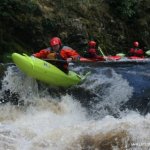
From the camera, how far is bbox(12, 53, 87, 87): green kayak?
8.90m

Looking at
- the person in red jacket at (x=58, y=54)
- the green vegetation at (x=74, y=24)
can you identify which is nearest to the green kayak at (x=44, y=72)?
the person in red jacket at (x=58, y=54)

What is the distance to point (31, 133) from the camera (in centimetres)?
710

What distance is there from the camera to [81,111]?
9.09 m

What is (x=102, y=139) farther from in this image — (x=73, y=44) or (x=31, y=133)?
(x=73, y=44)

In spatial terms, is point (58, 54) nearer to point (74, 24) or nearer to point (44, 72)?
point (44, 72)

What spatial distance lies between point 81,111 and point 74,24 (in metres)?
4.96

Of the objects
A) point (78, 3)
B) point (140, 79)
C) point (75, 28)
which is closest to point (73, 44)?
point (75, 28)

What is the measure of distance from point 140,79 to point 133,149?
3965mm

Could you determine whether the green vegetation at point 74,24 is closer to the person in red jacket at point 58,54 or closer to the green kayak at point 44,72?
the person in red jacket at point 58,54

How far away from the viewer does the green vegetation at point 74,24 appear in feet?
39.7

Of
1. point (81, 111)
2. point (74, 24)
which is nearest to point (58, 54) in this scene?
point (81, 111)

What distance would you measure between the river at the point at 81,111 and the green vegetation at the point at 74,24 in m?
2.03

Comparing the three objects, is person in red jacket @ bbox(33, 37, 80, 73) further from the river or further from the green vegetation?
the green vegetation

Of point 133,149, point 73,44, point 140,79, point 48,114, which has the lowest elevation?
point 133,149
